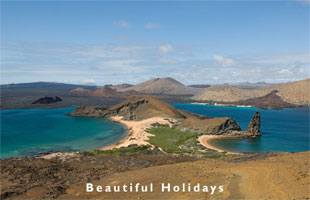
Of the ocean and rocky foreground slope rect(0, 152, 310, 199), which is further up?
rocky foreground slope rect(0, 152, 310, 199)

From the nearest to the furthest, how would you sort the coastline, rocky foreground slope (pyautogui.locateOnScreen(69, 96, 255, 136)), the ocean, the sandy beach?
the ocean < the coastline < the sandy beach < rocky foreground slope (pyautogui.locateOnScreen(69, 96, 255, 136))

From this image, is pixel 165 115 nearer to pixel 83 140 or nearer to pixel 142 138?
pixel 142 138

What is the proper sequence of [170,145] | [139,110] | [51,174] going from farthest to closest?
[139,110] < [170,145] < [51,174]

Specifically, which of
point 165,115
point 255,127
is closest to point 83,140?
point 165,115

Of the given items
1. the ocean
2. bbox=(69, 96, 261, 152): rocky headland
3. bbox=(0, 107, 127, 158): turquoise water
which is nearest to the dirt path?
bbox=(69, 96, 261, 152): rocky headland

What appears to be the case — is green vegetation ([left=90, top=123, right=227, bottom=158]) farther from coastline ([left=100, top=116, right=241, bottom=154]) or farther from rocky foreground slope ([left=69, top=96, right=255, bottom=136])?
rocky foreground slope ([left=69, top=96, right=255, bottom=136])

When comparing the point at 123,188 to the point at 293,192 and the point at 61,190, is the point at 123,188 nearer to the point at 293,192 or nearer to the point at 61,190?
the point at 61,190

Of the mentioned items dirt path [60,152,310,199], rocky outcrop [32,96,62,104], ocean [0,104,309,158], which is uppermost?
rocky outcrop [32,96,62,104]

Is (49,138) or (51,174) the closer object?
(51,174)

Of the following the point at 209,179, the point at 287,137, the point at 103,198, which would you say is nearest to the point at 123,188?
the point at 103,198
